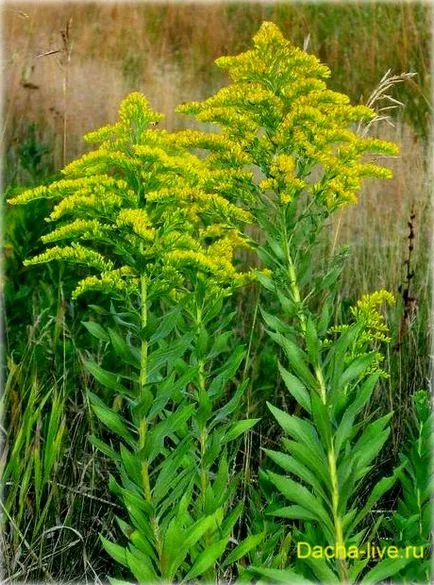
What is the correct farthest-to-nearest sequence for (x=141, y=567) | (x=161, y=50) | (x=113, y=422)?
(x=161, y=50) → (x=113, y=422) → (x=141, y=567)

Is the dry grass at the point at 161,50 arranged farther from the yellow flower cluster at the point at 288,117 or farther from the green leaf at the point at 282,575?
the green leaf at the point at 282,575

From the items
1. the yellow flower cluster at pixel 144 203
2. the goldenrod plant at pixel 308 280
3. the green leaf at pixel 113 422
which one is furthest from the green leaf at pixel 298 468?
the yellow flower cluster at pixel 144 203

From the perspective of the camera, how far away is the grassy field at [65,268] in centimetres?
277

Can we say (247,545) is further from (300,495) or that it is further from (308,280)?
(308,280)

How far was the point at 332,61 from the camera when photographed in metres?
5.63

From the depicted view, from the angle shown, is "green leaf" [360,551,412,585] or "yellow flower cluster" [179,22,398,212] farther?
"yellow flower cluster" [179,22,398,212]

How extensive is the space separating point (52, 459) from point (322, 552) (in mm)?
916

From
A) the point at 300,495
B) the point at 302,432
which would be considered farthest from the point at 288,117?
the point at 300,495

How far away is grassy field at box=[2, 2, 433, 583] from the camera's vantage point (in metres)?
2.77

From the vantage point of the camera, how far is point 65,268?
3.68 metres

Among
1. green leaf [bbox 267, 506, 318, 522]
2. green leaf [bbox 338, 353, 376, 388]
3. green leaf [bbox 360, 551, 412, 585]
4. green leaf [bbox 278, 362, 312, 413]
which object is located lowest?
green leaf [bbox 360, 551, 412, 585]

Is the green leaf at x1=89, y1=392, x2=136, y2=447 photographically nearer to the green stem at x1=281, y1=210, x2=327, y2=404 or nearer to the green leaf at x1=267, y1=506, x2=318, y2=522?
the green leaf at x1=267, y1=506, x2=318, y2=522

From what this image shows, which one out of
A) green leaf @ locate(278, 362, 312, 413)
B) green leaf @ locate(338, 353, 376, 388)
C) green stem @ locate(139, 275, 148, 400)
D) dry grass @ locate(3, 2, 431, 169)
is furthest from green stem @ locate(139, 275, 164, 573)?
dry grass @ locate(3, 2, 431, 169)

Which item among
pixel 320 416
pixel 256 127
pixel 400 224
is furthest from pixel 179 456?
pixel 400 224
